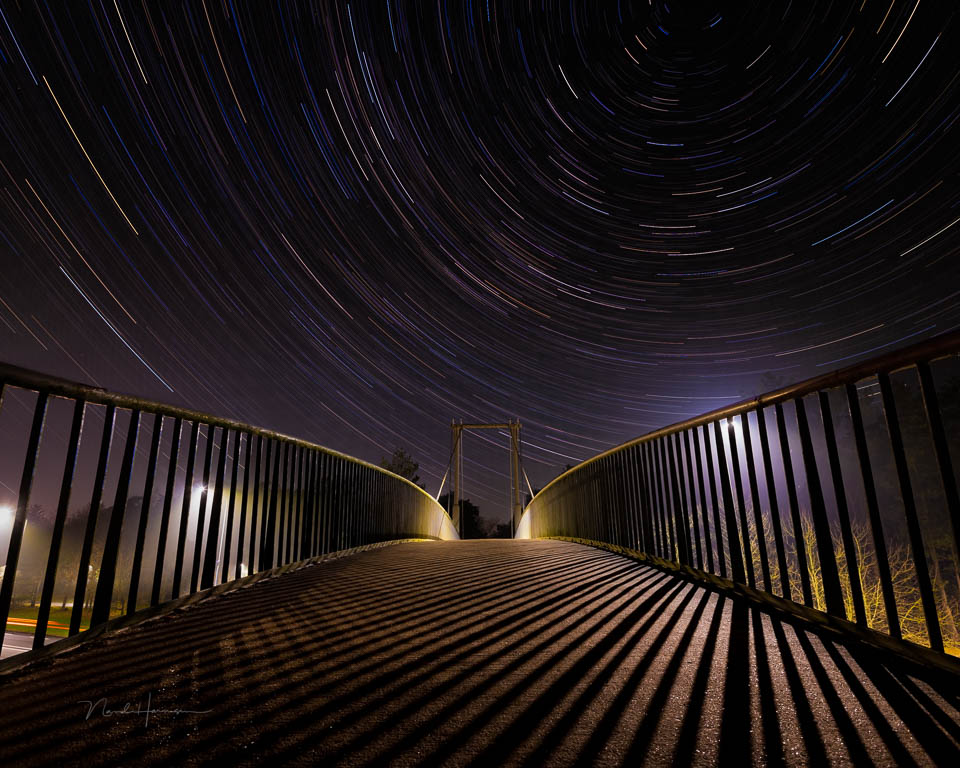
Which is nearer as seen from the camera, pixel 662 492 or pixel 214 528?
pixel 214 528

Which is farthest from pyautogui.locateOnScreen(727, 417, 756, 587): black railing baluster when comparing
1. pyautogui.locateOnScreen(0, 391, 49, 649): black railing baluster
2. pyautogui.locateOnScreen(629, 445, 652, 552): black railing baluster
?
pyautogui.locateOnScreen(0, 391, 49, 649): black railing baluster

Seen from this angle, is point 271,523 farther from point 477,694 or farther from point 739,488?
point 739,488

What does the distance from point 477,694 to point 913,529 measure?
1.90 m

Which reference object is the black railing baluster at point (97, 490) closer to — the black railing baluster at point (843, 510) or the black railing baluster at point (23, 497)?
the black railing baluster at point (23, 497)

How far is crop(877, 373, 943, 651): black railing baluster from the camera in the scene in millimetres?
1860

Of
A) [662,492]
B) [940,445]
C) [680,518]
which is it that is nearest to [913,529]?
[940,445]

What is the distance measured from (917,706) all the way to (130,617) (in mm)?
3596

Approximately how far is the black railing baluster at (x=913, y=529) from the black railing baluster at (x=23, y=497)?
3616 mm

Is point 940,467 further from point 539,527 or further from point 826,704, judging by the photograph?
point 539,527

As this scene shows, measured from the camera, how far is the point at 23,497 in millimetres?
2203

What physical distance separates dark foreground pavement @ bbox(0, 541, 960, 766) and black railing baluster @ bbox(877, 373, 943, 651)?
0.77 feet
